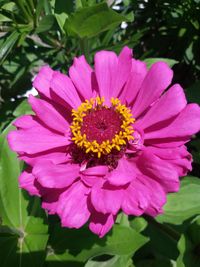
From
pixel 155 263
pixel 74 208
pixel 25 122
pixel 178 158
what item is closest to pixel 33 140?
pixel 25 122

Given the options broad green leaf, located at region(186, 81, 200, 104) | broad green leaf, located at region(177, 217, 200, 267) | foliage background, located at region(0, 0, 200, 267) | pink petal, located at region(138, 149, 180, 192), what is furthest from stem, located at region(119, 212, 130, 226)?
broad green leaf, located at region(186, 81, 200, 104)

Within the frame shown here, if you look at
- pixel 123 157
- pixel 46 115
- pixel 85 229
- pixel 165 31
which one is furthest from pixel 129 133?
pixel 165 31

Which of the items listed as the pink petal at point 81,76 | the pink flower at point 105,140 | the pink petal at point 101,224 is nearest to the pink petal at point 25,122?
the pink flower at point 105,140

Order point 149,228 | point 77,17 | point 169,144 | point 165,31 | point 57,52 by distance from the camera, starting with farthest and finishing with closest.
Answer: point 165,31 < point 57,52 < point 149,228 < point 77,17 < point 169,144

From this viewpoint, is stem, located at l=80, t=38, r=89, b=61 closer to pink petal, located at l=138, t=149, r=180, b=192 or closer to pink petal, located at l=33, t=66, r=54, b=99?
pink petal, located at l=33, t=66, r=54, b=99

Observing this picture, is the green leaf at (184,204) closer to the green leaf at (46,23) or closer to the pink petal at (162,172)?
the pink petal at (162,172)

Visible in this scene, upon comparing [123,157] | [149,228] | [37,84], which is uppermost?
[37,84]

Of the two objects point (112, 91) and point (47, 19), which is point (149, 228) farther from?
point (47, 19)
